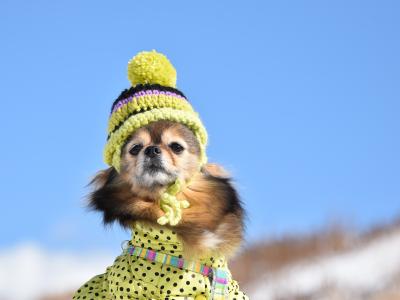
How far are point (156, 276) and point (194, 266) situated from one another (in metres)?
0.28

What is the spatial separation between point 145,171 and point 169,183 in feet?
0.65

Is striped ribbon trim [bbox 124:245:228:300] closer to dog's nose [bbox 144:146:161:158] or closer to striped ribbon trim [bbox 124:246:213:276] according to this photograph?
striped ribbon trim [bbox 124:246:213:276]

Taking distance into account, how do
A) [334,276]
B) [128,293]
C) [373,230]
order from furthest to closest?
[373,230]
[334,276]
[128,293]

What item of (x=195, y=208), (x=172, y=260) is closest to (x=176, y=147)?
(x=195, y=208)

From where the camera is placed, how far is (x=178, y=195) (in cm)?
558

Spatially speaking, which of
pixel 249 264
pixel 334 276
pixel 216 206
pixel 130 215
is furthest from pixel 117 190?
pixel 249 264

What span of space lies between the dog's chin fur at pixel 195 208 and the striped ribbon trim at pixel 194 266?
0.08 m

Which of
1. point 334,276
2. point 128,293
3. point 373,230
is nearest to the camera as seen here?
point 128,293

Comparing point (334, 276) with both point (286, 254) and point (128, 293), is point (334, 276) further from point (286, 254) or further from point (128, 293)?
point (128, 293)

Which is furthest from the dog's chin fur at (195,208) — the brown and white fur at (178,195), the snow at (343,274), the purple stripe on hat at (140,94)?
the snow at (343,274)

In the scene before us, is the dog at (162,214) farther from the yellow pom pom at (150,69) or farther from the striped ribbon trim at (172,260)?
the yellow pom pom at (150,69)

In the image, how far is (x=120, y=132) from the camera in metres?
5.64

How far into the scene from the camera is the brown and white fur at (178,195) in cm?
546

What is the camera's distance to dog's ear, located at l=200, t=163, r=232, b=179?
5951 millimetres
